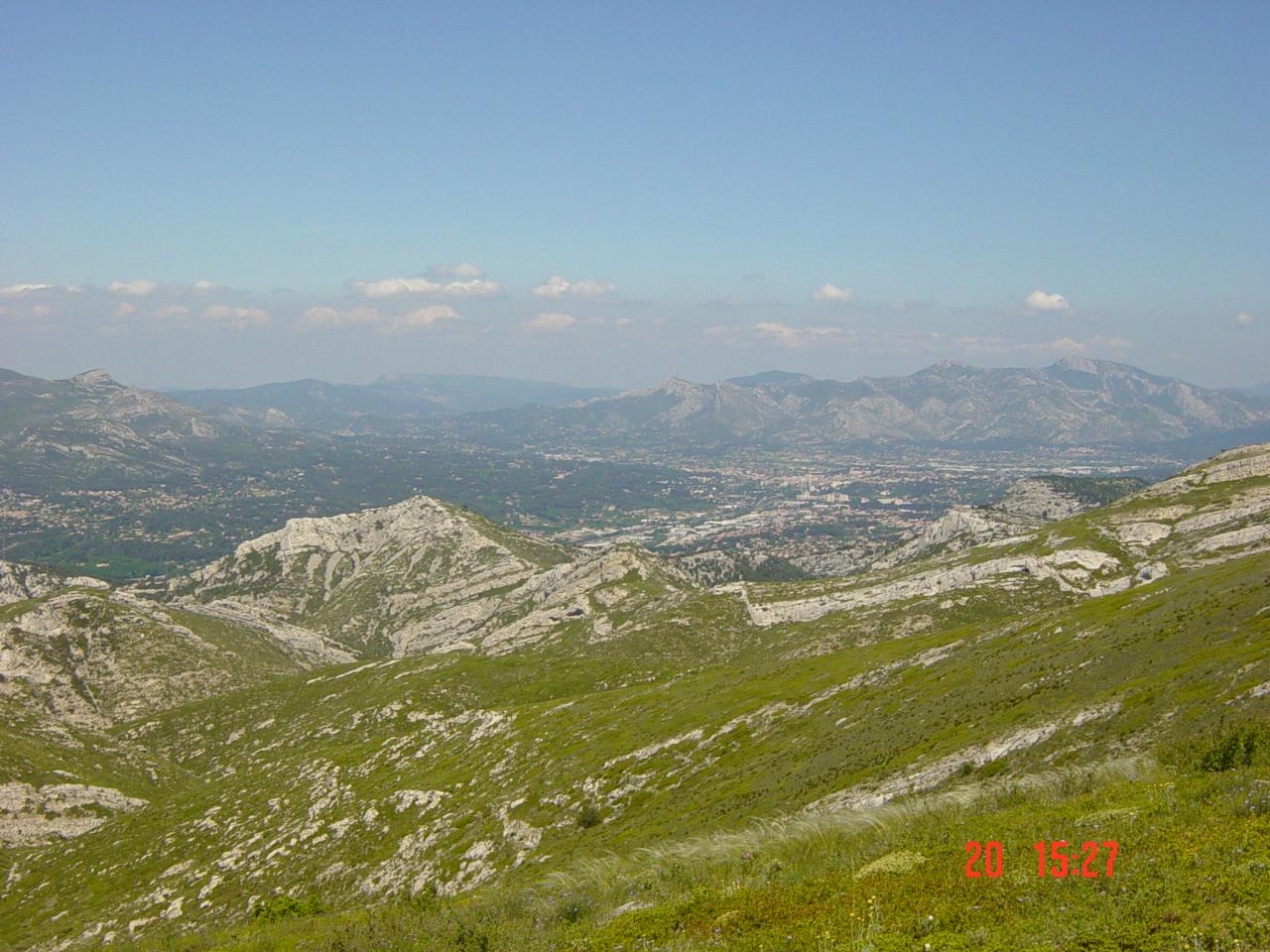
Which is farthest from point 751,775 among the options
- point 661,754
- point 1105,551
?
point 1105,551

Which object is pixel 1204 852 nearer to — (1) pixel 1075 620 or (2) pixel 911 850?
(2) pixel 911 850

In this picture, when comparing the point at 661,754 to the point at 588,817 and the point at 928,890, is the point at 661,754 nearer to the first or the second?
the point at 588,817

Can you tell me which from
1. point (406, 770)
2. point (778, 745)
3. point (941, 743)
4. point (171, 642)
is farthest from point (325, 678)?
point (941, 743)

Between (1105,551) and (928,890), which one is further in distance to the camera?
(1105,551)

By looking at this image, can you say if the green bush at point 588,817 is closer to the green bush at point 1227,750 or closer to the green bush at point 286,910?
the green bush at point 286,910

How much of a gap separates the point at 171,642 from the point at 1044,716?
22099cm

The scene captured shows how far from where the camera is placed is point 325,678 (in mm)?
177375

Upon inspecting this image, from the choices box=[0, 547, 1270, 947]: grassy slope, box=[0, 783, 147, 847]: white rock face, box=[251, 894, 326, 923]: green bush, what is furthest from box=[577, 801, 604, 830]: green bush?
box=[0, 783, 147, 847]: white rock face

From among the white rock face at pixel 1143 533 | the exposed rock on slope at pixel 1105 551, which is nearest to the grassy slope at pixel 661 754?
the exposed rock on slope at pixel 1105 551
